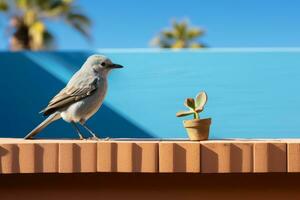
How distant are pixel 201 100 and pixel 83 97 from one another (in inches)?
23.0

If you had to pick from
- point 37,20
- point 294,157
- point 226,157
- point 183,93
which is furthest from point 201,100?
point 37,20

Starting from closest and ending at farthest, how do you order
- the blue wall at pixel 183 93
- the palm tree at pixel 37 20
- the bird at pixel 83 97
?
the bird at pixel 83 97 < the blue wall at pixel 183 93 < the palm tree at pixel 37 20

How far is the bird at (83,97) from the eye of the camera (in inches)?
99.3

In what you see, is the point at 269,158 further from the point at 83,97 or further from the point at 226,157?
the point at 83,97

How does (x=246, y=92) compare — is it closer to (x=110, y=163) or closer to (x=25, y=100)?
(x=25, y=100)

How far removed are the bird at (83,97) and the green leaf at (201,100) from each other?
0.48m

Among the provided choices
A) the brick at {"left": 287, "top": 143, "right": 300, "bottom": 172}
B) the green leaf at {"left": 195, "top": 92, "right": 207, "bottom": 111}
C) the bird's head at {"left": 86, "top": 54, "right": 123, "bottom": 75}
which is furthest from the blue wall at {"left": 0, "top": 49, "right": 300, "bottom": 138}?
the brick at {"left": 287, "top": 143, "right": 300, "bottom": 172}

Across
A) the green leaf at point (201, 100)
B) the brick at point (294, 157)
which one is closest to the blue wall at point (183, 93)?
the green leaf at point (201, 100)

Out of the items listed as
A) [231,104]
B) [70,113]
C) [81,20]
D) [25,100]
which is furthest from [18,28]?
[70,113]

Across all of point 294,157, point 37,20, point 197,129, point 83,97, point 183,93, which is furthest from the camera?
point 37,20

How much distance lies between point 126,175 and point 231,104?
10.8 ft

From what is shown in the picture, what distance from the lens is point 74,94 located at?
2.54 m

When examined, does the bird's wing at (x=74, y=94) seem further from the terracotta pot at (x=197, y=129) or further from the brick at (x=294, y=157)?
the brick at (x=294, y=157)

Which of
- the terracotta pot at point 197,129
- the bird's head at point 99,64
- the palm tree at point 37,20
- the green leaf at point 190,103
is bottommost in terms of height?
the terracotta pot at point 197,129
